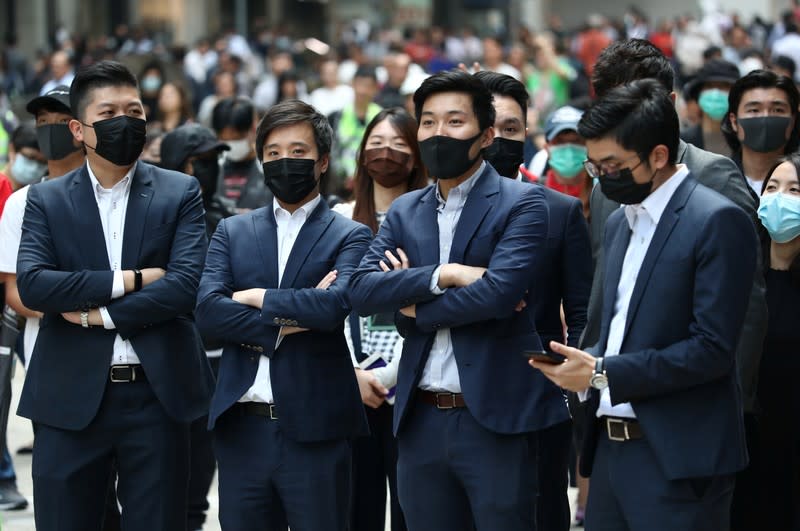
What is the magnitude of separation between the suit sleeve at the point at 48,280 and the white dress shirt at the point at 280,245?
701 mm

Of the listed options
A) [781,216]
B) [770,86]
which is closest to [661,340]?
[781,216]

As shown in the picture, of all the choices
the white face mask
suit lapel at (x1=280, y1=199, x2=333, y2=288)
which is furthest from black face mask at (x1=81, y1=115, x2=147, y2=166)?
the white face mask

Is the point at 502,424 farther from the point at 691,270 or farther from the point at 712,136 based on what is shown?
the point at 712,136

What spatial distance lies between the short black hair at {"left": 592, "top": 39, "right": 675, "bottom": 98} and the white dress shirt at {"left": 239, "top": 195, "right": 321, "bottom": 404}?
52.9 inches

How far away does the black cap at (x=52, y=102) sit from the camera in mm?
6910

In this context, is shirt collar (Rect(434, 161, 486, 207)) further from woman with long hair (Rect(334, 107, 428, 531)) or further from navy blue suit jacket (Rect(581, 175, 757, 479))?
woman with long hair (Rect(334, 107, 428, 531))

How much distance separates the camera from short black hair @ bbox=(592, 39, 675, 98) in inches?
224

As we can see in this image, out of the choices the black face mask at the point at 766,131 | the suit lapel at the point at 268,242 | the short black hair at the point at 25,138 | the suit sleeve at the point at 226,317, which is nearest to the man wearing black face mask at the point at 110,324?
the suit sleeve at the point at 226,317

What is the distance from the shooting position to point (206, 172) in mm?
7809

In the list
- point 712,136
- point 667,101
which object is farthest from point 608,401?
point 712,136

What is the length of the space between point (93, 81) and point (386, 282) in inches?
67.0

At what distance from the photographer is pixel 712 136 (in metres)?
8.77

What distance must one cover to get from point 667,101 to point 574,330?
1429 mm

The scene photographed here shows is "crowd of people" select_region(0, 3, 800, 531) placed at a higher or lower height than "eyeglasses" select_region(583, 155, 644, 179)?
lower
